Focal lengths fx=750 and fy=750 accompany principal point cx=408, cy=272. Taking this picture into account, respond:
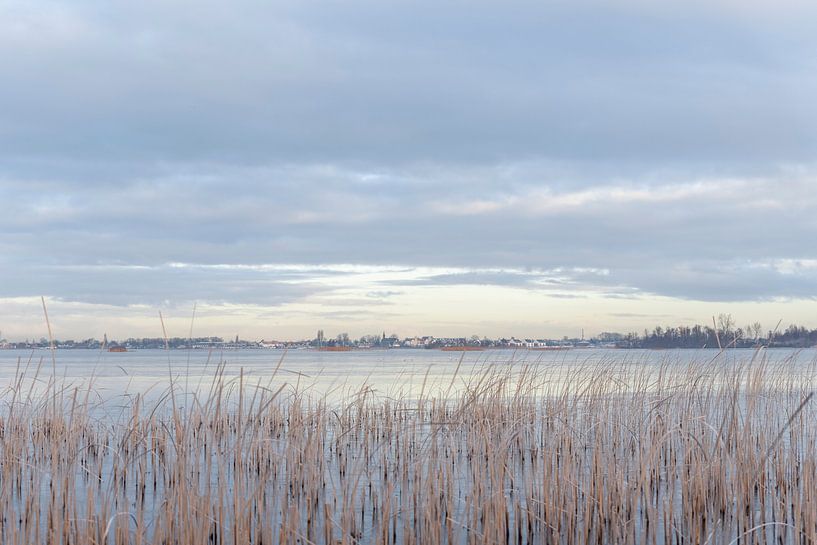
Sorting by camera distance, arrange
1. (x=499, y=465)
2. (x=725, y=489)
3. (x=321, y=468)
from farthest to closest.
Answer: (x=321, y=468), (x=725, y=489), (x=499, y=465)

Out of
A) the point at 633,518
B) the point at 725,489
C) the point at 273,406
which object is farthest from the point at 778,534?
the point at 273,406

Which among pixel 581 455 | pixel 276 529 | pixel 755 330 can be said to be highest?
pixel 755 330

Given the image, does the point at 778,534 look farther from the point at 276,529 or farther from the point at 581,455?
the point at 276,529

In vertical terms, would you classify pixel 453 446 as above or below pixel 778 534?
above

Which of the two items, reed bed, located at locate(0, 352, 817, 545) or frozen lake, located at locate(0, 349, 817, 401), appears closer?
reed bed, located at locate(0, 352, 817, 545)

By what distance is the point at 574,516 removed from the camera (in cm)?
730

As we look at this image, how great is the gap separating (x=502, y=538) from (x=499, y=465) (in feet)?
2.17

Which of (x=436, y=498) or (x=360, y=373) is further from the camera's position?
(x=360, y=373)

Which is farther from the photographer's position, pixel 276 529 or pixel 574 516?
pixel 276 529

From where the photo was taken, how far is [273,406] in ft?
44.8

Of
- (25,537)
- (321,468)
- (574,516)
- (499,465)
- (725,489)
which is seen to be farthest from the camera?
(321,468)

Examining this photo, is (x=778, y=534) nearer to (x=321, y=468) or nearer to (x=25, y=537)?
(x=321, y=468)

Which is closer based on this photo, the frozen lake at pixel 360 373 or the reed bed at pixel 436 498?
the reed bed at pixel 436 498

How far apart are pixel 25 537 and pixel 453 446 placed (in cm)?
417
